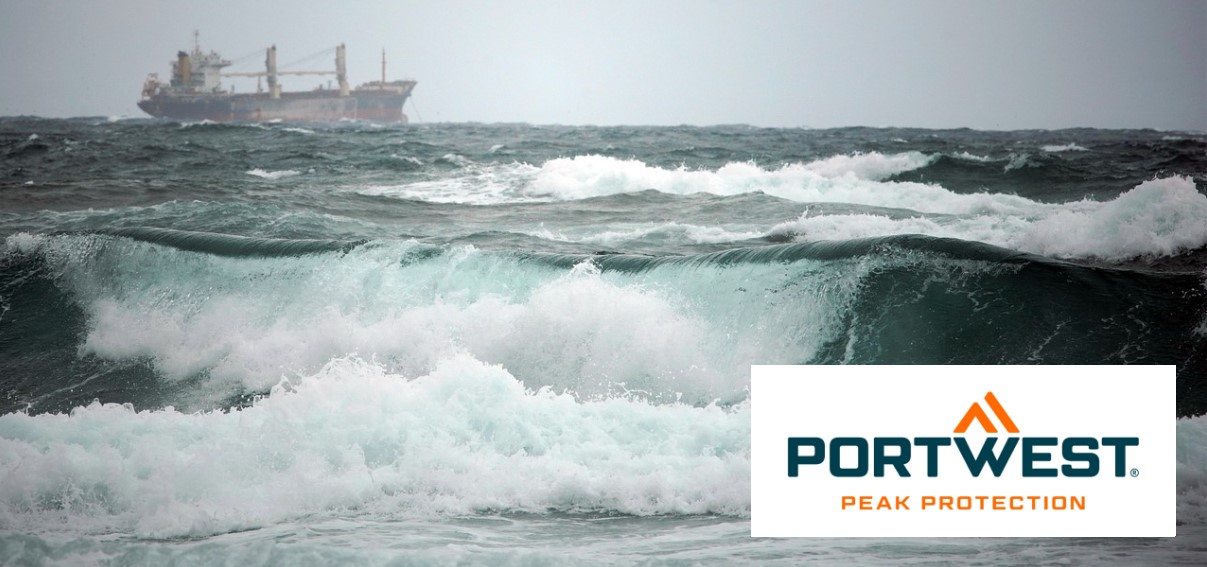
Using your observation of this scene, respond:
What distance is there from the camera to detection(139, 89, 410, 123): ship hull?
29391mm

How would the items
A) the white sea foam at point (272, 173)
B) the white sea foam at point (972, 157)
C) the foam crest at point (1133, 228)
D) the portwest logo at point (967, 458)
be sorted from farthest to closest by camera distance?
the white sea foam at point (972, 157) → the white sea foam at point (272, 173) → the foam crest at point (1133, 228) → the portwest logo at point (967, 458)

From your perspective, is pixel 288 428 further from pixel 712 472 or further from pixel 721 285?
pixel 721 285

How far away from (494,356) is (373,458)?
4.95ft

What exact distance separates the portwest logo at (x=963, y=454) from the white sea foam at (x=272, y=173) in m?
11.5

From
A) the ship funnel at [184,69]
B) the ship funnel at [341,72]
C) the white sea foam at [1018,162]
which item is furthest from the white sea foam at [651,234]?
the ship funnel at [184,69]

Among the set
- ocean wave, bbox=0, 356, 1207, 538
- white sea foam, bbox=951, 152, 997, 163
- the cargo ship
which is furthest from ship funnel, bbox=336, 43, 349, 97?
ocean wave, bbox=0, 356, 1207, 538

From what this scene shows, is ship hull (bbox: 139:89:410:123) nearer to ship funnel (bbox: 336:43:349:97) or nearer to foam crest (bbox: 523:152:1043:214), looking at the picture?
ship funnel (bbox: 336:43:349:97)

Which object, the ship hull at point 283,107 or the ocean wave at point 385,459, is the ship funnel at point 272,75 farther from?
the ocean wave at point 385,459

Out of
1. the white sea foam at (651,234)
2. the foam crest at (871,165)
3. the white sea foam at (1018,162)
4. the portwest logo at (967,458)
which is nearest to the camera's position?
the portwest logo at (967,458)

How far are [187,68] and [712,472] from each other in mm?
28903

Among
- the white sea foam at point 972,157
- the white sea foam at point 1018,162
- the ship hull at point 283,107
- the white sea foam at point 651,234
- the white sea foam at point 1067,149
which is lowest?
the white sea foam at point 651,234

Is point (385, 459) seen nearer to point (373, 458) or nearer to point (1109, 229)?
point (373, 458)

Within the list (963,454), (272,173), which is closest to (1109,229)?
(963,454)

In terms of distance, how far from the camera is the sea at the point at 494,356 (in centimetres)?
324
